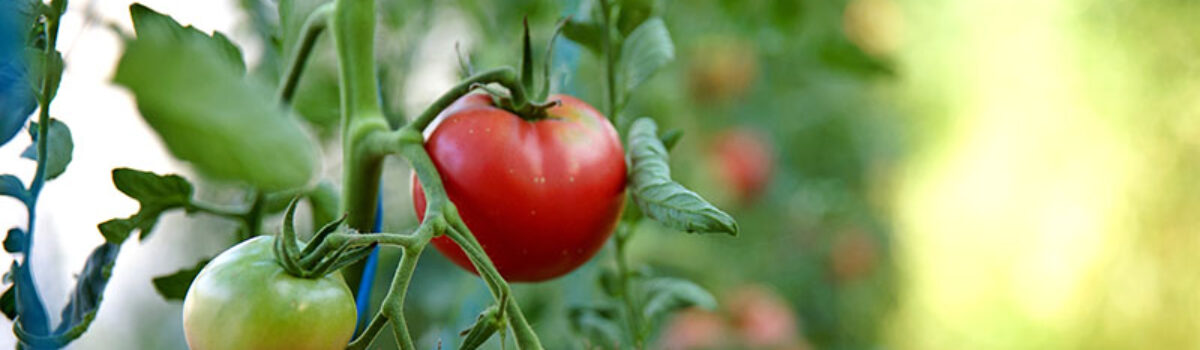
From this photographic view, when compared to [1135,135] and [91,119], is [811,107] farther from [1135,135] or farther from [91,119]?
[91,119]

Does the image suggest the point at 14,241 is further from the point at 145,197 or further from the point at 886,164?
the point at 886,164

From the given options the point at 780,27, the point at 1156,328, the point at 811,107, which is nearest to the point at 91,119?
the point at 780,27

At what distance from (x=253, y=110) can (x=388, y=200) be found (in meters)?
1.00

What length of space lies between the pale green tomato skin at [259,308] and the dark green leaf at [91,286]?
55 mm

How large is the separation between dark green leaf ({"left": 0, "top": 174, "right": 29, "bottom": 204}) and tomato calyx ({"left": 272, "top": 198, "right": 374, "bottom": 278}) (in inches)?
2.5

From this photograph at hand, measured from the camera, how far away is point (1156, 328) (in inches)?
95.0

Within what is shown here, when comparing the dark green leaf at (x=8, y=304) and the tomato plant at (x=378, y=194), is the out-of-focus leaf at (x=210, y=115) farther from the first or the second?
the dark green leaf at (x=8, y=304)

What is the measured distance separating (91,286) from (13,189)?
51 millimetres

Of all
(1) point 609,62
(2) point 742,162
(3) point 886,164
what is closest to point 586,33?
(1) point 609,62

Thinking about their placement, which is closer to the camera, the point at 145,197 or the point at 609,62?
the point at 145,197

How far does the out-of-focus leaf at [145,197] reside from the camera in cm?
31

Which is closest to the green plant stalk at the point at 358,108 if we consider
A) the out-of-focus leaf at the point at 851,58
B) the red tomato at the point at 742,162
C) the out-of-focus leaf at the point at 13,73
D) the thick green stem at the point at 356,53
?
the thick green stem at the point at 356,53

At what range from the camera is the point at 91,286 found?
0.31 metres

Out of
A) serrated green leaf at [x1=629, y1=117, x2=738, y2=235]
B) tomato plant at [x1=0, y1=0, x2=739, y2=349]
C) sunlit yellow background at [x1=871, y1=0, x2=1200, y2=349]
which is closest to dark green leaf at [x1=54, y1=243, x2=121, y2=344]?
tomato plant at [x1=0, y1=0, x2=739, y2=349]
